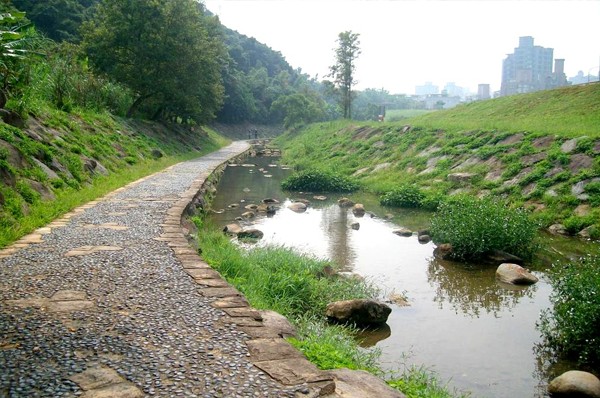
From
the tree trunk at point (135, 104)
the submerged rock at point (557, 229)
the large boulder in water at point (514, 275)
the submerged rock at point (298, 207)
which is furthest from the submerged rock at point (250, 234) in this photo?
the tree trunk at point (135, 104)

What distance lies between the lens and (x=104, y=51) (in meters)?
26.3

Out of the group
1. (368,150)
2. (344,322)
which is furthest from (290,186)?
(344,322)

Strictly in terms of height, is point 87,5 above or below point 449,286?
above

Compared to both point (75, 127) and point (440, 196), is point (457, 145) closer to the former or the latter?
A: point (440, 196)

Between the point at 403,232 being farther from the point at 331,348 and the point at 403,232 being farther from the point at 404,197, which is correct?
the point at 331,348

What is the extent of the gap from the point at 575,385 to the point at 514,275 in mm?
3524

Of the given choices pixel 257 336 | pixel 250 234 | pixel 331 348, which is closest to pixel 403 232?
pixel 250 234

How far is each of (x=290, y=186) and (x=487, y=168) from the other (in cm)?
716

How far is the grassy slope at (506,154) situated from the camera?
12.2m

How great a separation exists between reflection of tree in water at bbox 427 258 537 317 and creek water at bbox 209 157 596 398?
1 cm

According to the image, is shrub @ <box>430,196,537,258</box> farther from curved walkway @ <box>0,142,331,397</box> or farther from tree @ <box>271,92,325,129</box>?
tree @ <box>271,92,325,129</box>

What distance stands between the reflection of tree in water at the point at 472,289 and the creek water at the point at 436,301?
14 millimetres

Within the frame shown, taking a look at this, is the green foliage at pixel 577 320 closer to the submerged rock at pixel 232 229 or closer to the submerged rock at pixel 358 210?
the submerged rock at pixel 232 229

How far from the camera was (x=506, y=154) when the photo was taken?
49.7ft
